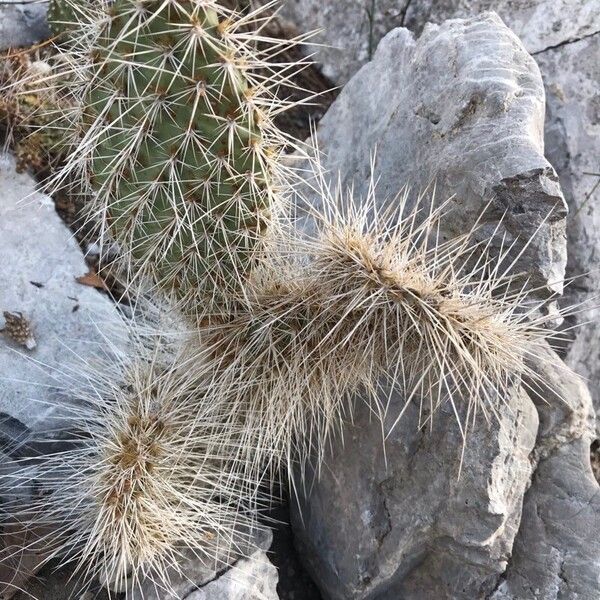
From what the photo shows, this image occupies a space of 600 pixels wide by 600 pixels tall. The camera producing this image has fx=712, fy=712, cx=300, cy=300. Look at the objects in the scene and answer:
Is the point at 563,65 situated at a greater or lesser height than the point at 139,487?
greater

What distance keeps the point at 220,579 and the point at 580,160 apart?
1.69m

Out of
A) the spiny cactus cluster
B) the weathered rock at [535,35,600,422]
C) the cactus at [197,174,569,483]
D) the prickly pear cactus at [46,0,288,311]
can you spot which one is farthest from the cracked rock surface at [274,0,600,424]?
the prickly pear cactus at [46,0,288,311]

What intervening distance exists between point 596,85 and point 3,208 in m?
1.96

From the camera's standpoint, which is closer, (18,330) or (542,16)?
(18,330)

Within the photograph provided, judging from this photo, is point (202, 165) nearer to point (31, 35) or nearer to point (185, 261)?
point (185, 261)

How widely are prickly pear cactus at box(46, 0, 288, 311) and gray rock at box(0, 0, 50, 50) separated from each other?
51.8 inches

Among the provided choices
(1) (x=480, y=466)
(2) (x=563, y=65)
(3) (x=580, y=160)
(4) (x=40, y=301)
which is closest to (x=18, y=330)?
(4) (x=40, y=301)

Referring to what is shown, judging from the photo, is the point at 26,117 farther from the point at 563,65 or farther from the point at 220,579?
the point at 563,65

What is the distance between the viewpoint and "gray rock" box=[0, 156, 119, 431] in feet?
6.30

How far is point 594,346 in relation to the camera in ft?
7.45

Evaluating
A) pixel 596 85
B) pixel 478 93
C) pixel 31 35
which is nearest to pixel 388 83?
pixel 478 93

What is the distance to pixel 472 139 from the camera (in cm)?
173

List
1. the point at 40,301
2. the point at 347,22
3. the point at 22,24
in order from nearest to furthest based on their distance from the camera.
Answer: the point at 40,301
the point at 22,24
the point at 347,22

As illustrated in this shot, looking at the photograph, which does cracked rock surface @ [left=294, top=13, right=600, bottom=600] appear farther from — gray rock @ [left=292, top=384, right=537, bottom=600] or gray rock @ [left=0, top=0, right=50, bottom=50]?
gray rock @ [left=0, top=0, right=50, bottom=50]
